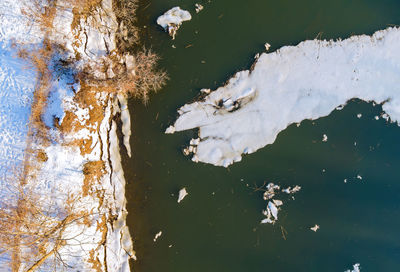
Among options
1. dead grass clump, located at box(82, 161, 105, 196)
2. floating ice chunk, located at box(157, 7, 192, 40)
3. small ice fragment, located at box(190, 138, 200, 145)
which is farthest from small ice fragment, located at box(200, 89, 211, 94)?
dead grass clump, located at box(82, 161, 105, 196)

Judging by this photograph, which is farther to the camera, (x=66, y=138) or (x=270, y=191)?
(x=270, y=191)

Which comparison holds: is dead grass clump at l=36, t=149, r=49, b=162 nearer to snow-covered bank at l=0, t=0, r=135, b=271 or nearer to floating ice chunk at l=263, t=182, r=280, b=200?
snow-covered bank at l=0, t=0, r=135, b=271

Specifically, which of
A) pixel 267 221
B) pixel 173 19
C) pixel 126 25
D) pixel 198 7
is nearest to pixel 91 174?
pixel 126 25

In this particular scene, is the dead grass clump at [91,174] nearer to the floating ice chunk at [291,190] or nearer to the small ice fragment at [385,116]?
the floating ice chunk at [291,190]

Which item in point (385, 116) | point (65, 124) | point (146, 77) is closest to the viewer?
point (65, 124)

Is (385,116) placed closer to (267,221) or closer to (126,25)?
(267,221)

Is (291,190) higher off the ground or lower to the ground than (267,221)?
higher

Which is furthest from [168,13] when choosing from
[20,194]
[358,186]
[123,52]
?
[358,186]
